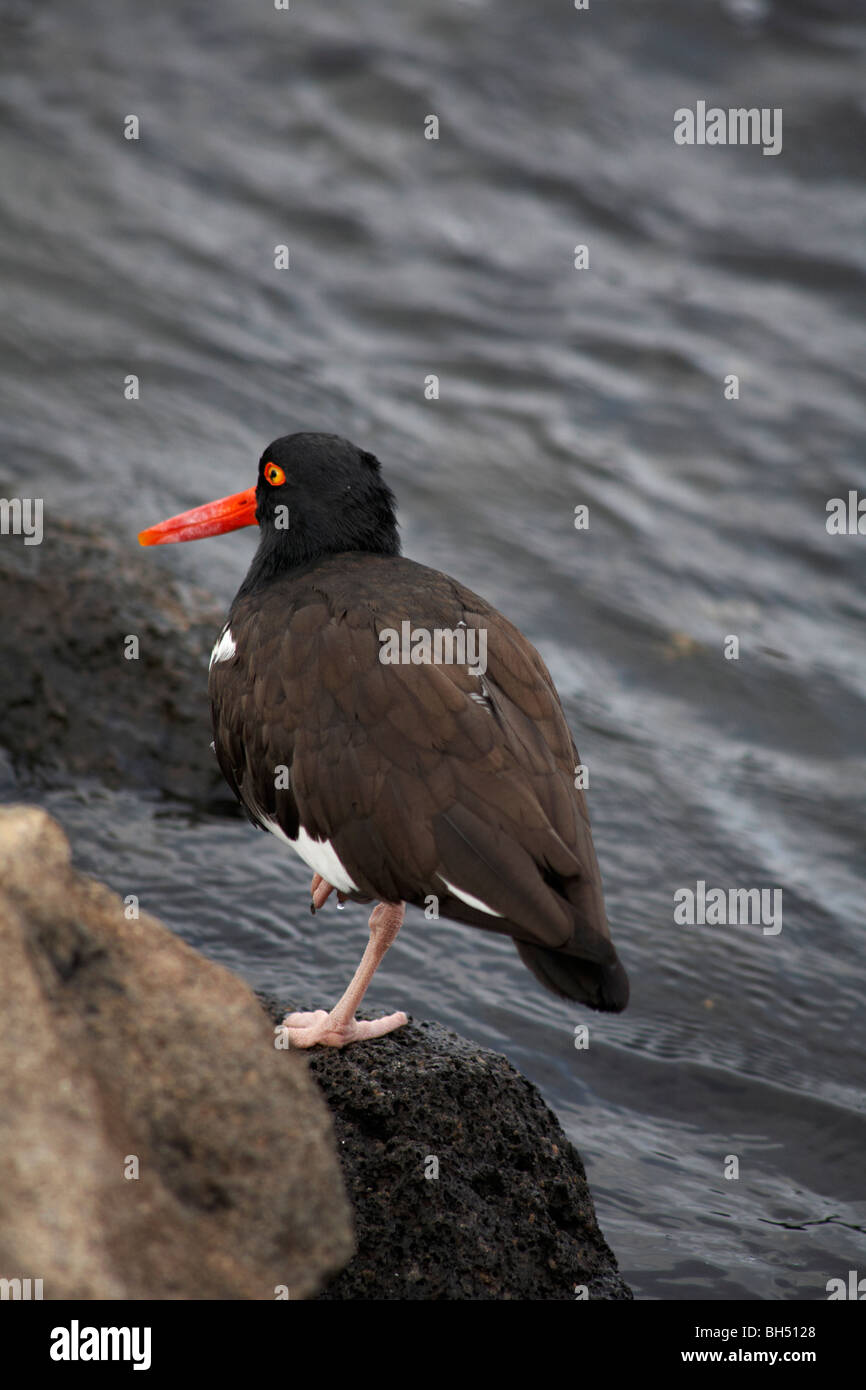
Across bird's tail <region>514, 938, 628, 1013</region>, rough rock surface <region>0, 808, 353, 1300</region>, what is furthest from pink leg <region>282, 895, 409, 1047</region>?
rough rock surface <region>0, 808, 353, 1300</region>

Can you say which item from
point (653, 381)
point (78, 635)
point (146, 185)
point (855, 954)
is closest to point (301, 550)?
point (78, 635)

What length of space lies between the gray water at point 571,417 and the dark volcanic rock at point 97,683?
233 mm

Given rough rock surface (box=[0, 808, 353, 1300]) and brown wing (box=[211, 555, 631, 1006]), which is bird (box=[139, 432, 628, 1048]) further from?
rough rock surface (box=[0, 808, 353, 1300])

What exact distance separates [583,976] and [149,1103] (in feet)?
4.28

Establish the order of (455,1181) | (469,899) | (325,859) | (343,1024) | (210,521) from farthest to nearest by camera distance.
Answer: (210,521) → (343,1024) → (325,859) → (455,1181) → (469,899)

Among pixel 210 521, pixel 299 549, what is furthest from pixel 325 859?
pixel 210 521

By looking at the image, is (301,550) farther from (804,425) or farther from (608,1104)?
(804,425)

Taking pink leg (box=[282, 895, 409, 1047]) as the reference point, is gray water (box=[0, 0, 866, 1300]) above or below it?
above

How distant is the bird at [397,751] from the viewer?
12.9ft

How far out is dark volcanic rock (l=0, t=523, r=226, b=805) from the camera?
6.58 metres

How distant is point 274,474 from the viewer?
17.4 ft

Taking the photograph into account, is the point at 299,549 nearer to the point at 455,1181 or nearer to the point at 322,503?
the point at 322,503

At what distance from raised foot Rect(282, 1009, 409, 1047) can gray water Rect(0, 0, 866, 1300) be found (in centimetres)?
97

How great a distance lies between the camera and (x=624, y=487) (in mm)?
11039
